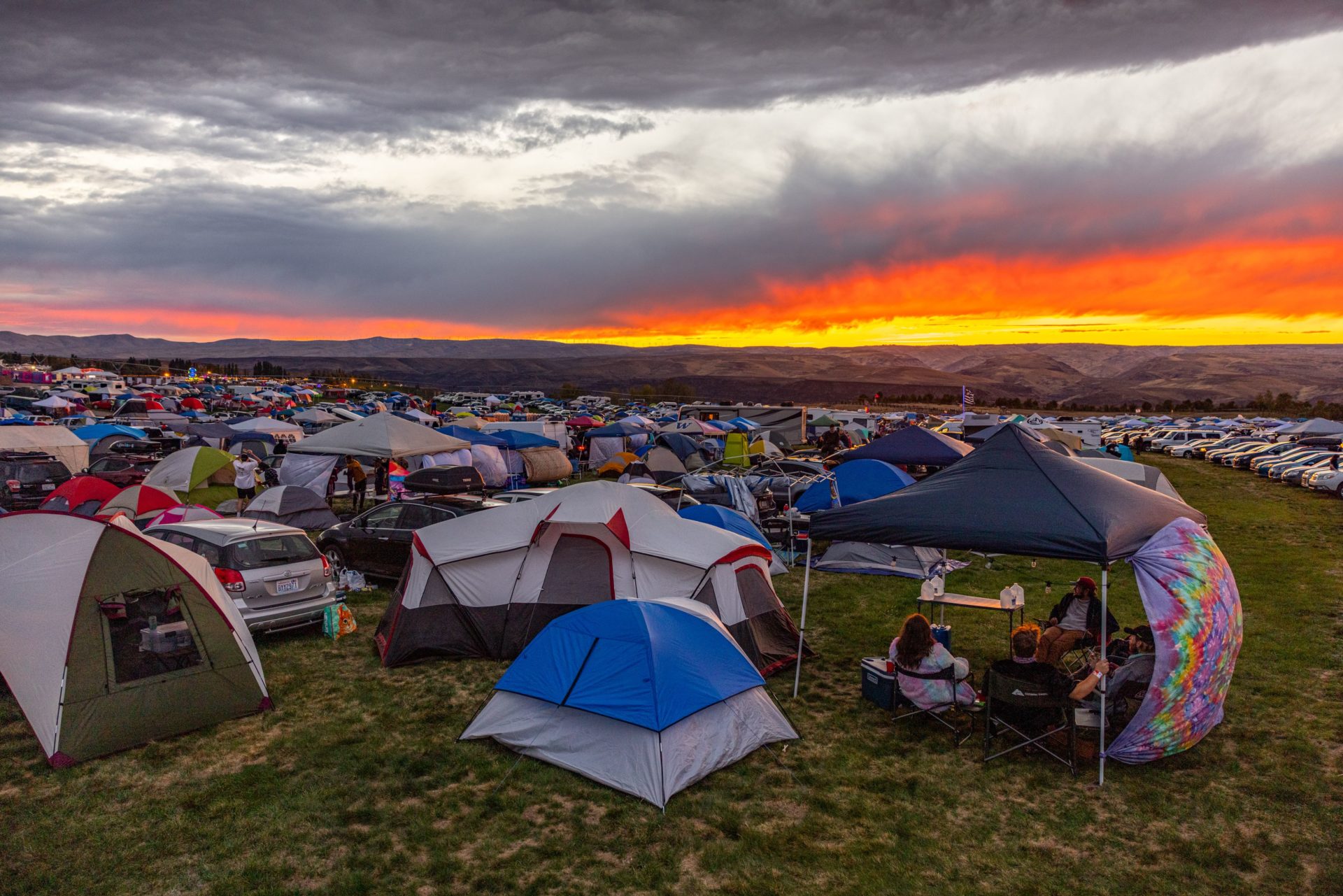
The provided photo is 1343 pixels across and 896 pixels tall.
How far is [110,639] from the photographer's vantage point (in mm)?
7645

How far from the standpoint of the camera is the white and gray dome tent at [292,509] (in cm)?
1711

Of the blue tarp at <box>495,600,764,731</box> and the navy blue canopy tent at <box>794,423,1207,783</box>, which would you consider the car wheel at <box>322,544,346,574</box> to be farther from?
the navy blue canopy tent at <box>794,423,1207,783</box>

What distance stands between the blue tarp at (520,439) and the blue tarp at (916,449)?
566 inches

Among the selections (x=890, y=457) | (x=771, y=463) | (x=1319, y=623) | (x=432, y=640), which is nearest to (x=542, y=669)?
(x=432, y=640)

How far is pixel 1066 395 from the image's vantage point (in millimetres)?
181125

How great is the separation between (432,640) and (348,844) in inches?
166

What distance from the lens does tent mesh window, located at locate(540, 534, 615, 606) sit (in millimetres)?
9992

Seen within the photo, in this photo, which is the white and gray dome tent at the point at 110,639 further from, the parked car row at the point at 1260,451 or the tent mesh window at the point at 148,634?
the parked car row at the point at 1260,451

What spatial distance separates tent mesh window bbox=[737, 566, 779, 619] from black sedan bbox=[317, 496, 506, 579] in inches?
219

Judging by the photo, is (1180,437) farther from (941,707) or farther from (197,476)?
(197,476)

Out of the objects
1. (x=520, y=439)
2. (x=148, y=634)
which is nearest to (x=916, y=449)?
(x=148, y=634)

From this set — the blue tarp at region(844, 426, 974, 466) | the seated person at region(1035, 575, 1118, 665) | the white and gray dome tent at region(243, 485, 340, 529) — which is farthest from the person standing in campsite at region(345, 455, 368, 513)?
the seated person at region(1035, 575, 1118, 665)

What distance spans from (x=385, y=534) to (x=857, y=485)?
11.1 m

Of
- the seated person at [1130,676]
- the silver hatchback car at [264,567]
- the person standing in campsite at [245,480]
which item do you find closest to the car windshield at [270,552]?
the silver hatchback car at [264,567]
